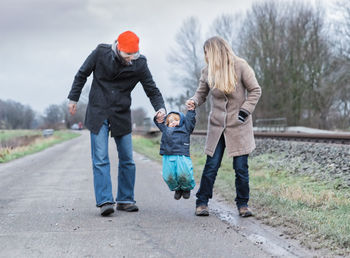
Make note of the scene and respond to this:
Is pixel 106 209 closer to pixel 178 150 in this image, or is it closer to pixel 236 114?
pixel 178 150

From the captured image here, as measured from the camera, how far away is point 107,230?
13.9ft

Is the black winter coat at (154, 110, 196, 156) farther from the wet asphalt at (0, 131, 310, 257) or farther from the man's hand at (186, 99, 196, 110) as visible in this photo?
the wet asphalt at (0, 131, 310, 257)

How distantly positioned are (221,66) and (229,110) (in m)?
0.49

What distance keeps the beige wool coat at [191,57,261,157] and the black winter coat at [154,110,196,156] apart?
0.25 m

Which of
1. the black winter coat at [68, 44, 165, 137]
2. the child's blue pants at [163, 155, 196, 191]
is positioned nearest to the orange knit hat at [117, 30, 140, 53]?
the black winter coat at [68, 44, 165, 137]

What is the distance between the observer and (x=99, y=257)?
339cm

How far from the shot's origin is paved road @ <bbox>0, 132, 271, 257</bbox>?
3.55m

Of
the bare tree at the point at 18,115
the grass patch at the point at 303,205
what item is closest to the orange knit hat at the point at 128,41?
the grass patch at the point at 303,205

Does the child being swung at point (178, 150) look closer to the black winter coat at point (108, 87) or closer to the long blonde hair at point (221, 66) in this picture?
the long blonde hair at point (221, 66)

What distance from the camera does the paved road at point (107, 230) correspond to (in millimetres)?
3553

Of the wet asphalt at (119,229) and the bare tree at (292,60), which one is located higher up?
the bare tree at (292,60)

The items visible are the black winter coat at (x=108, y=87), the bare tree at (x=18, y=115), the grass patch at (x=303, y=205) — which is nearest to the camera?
the grass patch at (x=303, y=205)

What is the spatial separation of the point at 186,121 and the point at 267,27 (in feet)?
118

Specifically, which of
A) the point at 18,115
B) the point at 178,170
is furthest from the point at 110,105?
the point at 18,115
